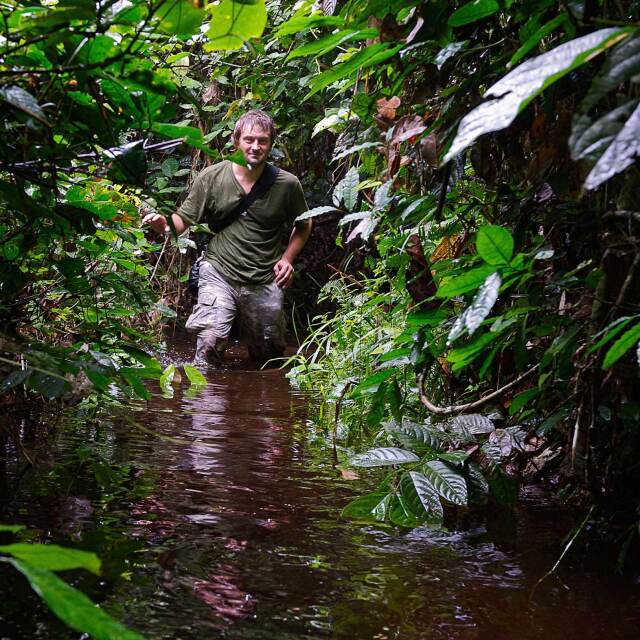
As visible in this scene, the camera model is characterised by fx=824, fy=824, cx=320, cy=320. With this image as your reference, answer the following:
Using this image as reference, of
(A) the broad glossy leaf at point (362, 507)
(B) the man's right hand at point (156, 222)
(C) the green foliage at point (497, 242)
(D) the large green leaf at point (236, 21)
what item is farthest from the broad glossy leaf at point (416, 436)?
(B) the man's right hand at point (156, 222)

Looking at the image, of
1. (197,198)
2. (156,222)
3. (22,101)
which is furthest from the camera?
(197,198)

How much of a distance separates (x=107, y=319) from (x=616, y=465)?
4.84 ft

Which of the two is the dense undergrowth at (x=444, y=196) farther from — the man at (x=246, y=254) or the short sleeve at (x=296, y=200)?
the short sleeve at (x=296, y=200)

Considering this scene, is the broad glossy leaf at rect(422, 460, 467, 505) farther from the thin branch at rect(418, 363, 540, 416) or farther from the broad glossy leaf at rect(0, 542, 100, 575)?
the broad glossy leaf at rect(0, 542, 100, 575)

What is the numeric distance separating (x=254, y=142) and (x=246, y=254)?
0.90m

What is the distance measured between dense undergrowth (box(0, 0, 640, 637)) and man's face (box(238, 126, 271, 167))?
348cm

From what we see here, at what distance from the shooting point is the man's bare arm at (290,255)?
21.1 feet

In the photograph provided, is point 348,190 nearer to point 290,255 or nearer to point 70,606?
point 70,606

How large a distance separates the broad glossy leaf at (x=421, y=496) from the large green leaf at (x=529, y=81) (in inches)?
42.9

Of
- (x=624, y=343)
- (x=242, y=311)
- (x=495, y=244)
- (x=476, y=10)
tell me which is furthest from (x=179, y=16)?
(x=242, y=311)

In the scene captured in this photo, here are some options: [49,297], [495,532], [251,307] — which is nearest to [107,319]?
[49,297]

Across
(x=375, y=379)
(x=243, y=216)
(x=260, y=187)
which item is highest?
(x=260, y=187)

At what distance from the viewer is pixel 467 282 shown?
1.40m

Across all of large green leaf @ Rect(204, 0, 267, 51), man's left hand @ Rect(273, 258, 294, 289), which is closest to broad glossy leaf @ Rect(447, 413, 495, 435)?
large green leaf @ Rect(204, 0, 267, 51)
